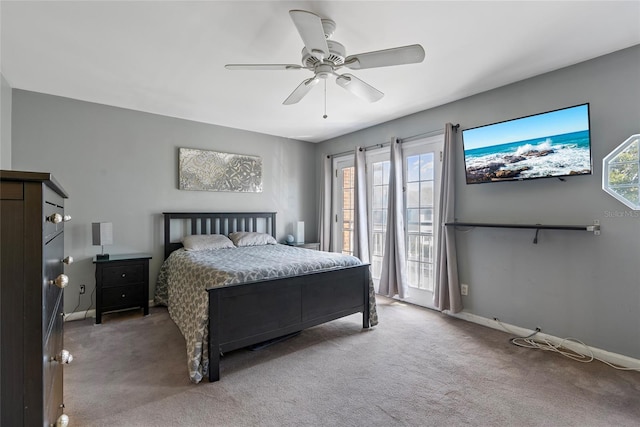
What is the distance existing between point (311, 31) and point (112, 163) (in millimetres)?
3373

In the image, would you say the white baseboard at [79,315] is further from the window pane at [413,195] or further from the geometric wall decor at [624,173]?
the geometric wall decor at [624,173]

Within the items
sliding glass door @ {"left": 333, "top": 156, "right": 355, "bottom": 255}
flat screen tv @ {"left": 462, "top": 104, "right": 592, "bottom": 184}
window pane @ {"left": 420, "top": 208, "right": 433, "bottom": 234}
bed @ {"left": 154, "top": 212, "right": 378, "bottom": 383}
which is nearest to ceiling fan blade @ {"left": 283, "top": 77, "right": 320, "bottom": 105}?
bed @ {"left": 154, "top": 212, "right": 378, "bottom": 383}

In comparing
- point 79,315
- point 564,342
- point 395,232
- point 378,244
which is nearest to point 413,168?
point 395,232

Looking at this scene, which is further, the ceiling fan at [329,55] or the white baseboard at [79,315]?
the white baseboard at [79,315]

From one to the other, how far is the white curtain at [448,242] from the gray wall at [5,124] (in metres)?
4.75

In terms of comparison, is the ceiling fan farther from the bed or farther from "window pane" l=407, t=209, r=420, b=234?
"window pane" l=407, t=209, r=420, b=234

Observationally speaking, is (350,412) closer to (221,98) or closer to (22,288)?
(22,288)

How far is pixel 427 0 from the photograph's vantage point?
6.57 ft

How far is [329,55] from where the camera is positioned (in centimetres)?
224

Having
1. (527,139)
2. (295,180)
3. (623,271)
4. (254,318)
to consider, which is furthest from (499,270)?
(295,180)

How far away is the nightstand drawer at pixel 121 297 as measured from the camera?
140 inches

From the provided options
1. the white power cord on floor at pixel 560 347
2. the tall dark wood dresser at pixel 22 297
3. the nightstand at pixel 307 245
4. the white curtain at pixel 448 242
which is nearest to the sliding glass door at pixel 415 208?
the white curtain at pixel 448 242

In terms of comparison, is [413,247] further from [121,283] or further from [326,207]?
[121,283]

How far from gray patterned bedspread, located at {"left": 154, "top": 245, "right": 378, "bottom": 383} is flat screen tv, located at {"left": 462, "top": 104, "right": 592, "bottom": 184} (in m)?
1.77
